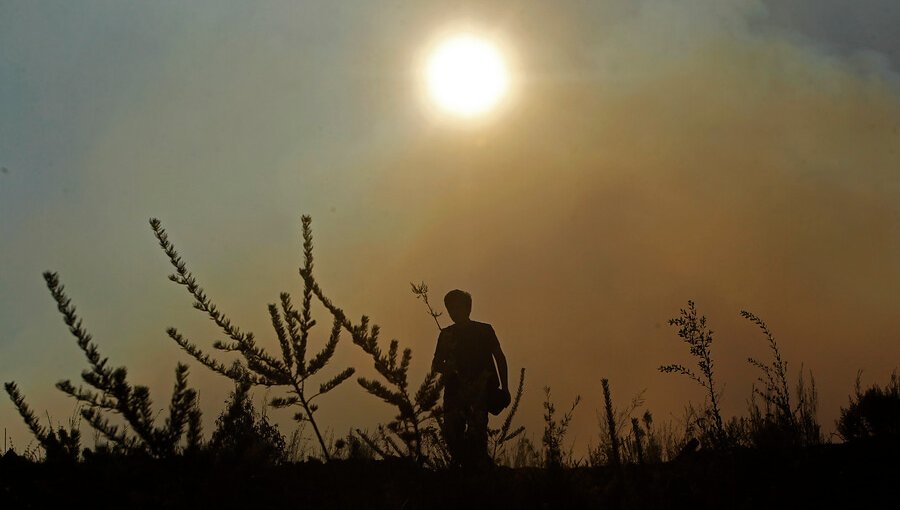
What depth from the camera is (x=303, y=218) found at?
12.8ft

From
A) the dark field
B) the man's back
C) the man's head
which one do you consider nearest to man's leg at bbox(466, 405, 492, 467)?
the dark field

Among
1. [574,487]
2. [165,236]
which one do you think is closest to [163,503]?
[165,236]

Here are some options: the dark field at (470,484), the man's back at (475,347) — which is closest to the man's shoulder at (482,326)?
the man's back at (475,347)

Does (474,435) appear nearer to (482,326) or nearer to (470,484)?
(470,484)

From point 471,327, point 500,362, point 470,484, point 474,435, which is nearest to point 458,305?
point 471,327

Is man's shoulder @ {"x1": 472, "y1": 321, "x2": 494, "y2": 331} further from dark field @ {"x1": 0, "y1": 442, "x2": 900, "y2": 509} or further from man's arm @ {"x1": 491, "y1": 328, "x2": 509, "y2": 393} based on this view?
dark field @ {"x1": 0, "y1": 442, "x2": 900, "y2": 509}

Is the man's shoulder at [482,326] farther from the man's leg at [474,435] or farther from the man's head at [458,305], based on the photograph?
the man's leg at [474,435]

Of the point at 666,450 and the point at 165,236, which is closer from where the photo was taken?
the point at 165,236

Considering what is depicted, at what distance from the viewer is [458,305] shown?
7953 millimetres

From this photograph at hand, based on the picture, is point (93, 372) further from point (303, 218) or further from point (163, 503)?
point (303, 218)

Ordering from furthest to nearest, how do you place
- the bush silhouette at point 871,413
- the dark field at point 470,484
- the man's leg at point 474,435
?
1. the bush silhouette at point 871,413
2. the man's leg at point 474,435
3. the dark field at point 470,484

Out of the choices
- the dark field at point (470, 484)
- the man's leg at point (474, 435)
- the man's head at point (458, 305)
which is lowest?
the dark field at point (470, 484)

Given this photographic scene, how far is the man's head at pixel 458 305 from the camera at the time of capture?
26.1 feet

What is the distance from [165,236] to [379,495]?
7.30 feet
